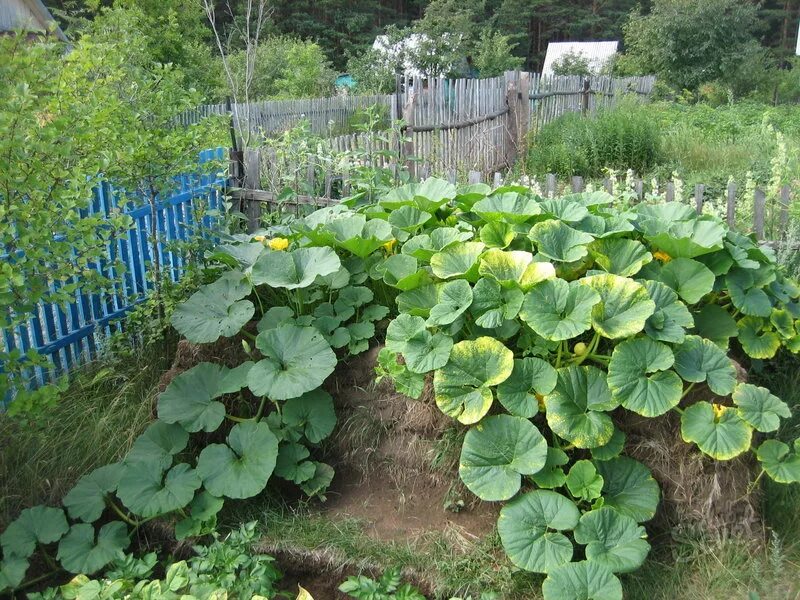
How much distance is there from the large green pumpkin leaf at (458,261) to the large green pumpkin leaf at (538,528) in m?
0.96

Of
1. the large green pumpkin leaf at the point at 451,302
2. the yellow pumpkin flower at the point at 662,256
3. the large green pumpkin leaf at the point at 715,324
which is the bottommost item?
the large green pumpkin leaf at the point at 715,324

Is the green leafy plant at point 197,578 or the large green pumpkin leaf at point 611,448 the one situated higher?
the large green pumpkin leaf at point 611,448

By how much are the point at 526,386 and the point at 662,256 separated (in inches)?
39.0

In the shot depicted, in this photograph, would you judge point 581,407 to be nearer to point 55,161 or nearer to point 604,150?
point 55,161

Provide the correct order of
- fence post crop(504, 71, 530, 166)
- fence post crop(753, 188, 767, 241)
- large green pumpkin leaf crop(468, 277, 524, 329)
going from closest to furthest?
large green pumpkin leaf crop(468, 277, 524, 329) < fence post crop(753, 188, 767, 241) < fence post crop(504, 71, 530, 166)

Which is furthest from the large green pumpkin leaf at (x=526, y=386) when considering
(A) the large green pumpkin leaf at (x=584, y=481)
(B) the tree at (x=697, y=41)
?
(B) the tree at (x=697, y=41)

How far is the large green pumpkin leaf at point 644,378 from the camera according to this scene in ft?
8.89

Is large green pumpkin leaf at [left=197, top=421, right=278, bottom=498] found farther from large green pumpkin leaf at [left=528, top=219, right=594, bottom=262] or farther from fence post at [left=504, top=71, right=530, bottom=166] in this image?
fence post at [left=504, top=71, right=530, bottom=166]

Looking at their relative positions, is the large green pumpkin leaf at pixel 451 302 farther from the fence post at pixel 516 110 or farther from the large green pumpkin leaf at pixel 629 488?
the fence post at pixel 516 110

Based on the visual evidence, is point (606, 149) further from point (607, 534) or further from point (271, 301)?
point (607, 534)

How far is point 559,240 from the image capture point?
3123mm

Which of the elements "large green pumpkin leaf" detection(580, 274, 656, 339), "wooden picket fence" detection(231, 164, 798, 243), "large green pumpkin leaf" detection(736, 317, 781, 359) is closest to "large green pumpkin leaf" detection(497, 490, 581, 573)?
"large green pumpkin leaf" detection(580, 274, 656, 339)

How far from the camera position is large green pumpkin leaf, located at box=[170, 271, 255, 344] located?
3201 mm

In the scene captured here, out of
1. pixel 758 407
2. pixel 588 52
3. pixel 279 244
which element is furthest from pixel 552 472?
pixel 588 52
